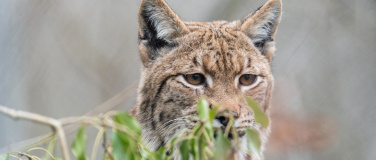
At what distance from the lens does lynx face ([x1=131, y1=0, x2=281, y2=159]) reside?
11.3 feet

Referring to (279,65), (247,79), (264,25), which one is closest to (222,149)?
(247,79)

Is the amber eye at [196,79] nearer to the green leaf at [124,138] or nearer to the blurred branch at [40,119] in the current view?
the green leaf at [124,138]

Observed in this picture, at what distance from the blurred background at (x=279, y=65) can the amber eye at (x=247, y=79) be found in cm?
284

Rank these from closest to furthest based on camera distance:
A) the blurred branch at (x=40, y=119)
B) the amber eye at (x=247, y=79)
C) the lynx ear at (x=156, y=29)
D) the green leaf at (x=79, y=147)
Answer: the blurred branch at (x=40, y=119)
the green leaf at (x=79, y=147)
the amber eye at (x=247, y=79)
the lynx ear at (x=156, y=29)

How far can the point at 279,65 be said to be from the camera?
22.3 ft

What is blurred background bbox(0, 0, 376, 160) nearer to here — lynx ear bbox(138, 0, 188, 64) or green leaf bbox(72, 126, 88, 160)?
lynx ear bbox(138, 0, 188, 64)

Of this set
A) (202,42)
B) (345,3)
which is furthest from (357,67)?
(202,42)

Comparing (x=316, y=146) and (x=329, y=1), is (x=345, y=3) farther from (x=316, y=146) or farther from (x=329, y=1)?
(x=316, y=146)

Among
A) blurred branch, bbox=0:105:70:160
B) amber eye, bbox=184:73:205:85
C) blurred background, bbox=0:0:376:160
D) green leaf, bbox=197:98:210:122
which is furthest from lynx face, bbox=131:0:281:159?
blurred background, bbox=0:0:376:160

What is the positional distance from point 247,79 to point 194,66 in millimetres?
400

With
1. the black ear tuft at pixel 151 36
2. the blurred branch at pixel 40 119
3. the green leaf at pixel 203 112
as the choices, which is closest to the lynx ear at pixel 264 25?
the black ear tuft at pixel 151 36

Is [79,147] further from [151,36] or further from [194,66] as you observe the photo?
[151,36]

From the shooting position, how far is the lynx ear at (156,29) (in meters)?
3.68

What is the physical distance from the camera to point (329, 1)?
6.96 meters
